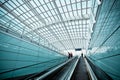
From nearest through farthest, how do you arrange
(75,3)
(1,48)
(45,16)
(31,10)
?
(1,48)
(75,3)
(31,10)
(45,16)

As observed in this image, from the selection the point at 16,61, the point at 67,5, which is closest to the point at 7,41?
the point at 16,61

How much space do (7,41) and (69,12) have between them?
64.6 ft

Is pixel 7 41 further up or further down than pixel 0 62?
further up

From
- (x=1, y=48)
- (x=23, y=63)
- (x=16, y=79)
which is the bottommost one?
(x=16, y=79)

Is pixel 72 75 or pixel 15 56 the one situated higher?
pixel 15 56

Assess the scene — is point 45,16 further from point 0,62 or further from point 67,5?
point 0,62

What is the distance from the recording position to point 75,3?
68.2ft

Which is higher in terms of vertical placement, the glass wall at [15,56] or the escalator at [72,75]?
the glass wall at [15,56]

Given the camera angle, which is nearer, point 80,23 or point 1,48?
point 1,48

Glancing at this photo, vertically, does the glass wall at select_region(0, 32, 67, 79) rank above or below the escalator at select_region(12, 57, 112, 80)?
above

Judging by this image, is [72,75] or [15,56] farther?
[15,56]

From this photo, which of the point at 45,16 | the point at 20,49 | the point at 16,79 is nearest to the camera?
the point at 16,79

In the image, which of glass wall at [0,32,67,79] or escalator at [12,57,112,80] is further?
glass wall at [0,32,67,79]

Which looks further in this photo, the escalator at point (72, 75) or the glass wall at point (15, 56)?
the glass wall at point (15, 56)
